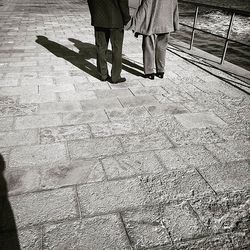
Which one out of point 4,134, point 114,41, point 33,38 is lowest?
point 33,38

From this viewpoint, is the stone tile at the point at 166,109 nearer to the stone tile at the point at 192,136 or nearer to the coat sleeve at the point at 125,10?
the stone tile at the point at 192,136

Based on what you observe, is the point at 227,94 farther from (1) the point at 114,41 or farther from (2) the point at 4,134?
(2) the point at 4,134

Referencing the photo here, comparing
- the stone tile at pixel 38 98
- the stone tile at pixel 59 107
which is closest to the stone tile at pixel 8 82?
the stone tile at pixel 38 98

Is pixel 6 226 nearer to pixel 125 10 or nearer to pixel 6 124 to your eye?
pixel 6 124

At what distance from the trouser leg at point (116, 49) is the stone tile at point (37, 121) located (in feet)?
5.06

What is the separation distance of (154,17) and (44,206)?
3518mm

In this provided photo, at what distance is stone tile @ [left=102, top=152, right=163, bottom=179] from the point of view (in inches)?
99.3

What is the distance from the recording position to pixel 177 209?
6.93 feet

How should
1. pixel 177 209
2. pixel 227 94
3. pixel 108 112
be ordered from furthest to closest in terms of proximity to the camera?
pixel 227 94 → pixel 108 112 → pixel 177 209

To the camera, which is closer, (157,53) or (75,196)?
(75,196)

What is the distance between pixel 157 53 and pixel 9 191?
3.52 meters

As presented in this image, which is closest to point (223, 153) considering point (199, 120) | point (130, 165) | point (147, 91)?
point (199, 120)

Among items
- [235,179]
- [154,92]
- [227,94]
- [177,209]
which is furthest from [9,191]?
[227,94]

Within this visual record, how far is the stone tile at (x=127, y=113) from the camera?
358 cm
